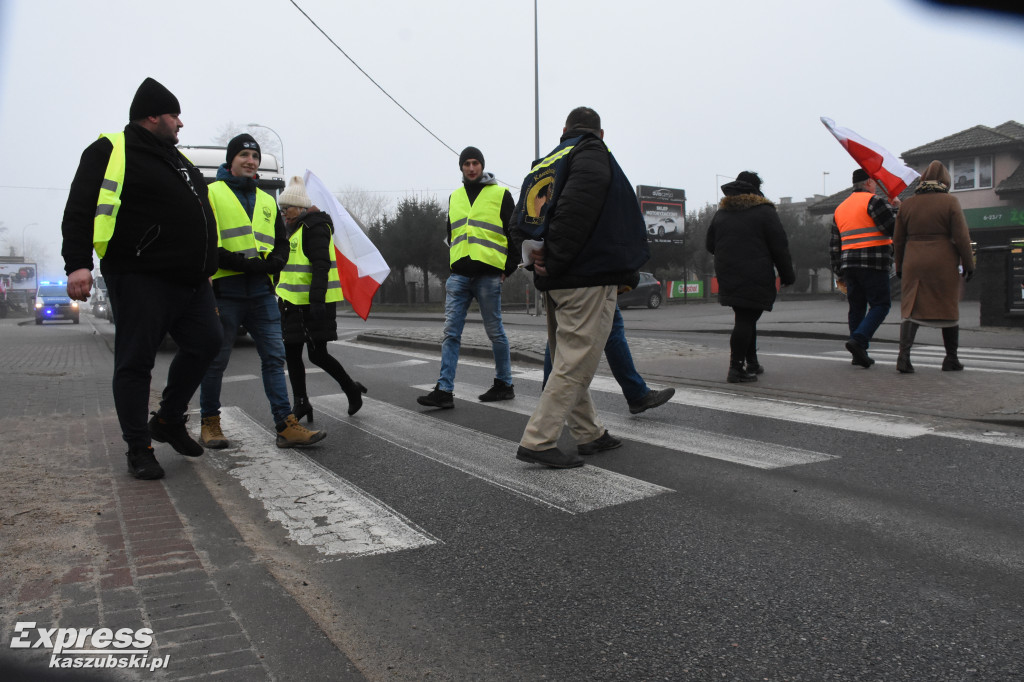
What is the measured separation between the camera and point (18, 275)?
5866 cm

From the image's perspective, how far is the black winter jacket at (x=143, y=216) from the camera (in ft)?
13.4

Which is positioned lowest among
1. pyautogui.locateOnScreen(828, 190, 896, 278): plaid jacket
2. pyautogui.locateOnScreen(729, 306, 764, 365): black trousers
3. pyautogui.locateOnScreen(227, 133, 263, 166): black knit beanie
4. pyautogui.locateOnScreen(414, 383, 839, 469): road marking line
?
pyautogui.locateOnScreen(414, 383, 839, 469): road marking line

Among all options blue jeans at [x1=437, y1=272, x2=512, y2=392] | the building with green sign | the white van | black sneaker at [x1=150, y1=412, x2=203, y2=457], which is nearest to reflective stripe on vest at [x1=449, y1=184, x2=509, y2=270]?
blue jeans at [x1=437, y1=272, x2=512, y2=392]

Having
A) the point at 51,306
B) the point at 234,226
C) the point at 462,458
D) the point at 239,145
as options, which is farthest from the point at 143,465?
the point at 51,306

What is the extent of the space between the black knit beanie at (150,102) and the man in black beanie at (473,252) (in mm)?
2498

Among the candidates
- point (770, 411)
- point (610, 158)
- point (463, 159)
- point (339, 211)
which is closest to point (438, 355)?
point (339, 211)

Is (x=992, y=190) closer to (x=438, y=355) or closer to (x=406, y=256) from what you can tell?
(x=406, y=256)

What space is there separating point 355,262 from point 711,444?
3.56 meters

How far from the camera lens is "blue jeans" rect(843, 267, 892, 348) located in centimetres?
783

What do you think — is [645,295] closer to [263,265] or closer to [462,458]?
[263,265]

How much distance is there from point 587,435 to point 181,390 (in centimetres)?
231

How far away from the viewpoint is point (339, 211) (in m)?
7.14

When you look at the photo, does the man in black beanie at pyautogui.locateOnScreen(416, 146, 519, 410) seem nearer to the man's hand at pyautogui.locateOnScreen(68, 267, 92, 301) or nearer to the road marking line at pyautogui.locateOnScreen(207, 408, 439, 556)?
the road marking line at pyautogui.locateOnScreen(207, 408, 439, 556)

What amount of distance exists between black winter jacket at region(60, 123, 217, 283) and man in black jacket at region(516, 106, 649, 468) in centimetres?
183
